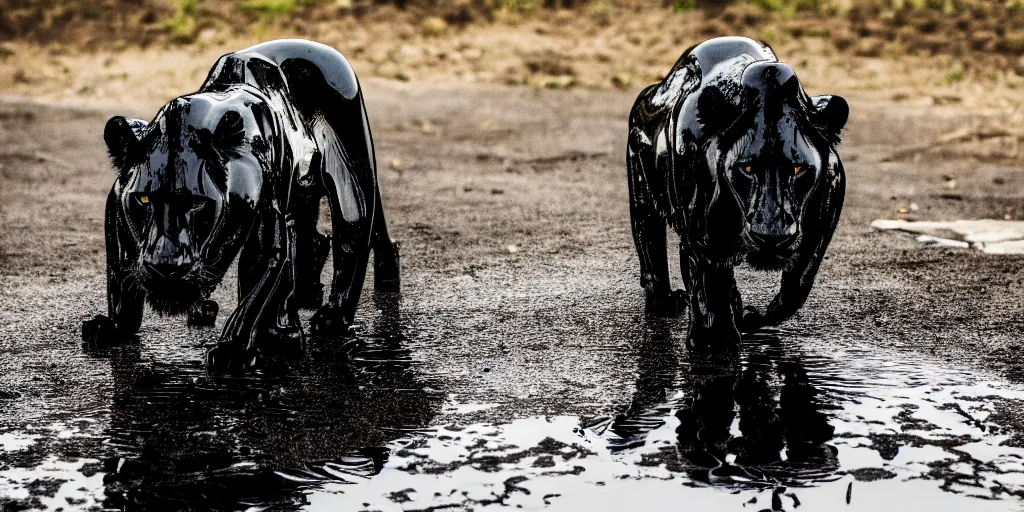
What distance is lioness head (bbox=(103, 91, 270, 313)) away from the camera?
17.3ft

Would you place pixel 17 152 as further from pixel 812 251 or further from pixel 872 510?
pixel 872 510

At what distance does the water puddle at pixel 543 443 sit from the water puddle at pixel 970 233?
9.14ft

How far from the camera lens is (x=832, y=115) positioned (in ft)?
18.8

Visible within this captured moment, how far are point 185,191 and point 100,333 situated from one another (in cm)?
126

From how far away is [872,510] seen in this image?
4.38m

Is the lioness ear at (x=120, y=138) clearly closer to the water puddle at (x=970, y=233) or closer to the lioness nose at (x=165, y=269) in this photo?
the lioness nose at (x=165, y=269)

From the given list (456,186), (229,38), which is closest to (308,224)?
(456,186)

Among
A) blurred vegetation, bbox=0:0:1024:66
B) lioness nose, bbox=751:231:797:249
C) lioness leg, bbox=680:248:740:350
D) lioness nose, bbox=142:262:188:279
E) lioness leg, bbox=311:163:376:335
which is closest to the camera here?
lioness nose, bbox=142:262:188:279

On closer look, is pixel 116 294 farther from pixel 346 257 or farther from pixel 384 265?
pixel 384 265

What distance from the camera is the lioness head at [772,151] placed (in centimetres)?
559

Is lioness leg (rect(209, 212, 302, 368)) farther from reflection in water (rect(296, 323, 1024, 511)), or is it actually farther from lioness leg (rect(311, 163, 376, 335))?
reflection in water (rect(296, 323, 1024, 511))

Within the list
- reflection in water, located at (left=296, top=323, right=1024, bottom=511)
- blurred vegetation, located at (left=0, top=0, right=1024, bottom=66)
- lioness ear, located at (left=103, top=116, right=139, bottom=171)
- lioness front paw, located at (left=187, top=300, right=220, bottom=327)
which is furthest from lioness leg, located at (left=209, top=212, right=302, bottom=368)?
blurred vegetation, located at (left=0, top=0, right=1024, bottom=66)

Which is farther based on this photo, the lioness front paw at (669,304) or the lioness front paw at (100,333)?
the lioness front paw at (669,304)

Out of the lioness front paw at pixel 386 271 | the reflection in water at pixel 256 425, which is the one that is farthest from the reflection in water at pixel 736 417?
the lioness front paw at pixel 386 271
